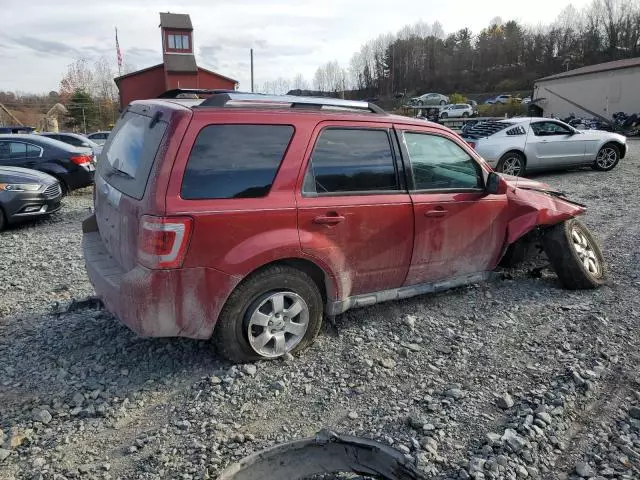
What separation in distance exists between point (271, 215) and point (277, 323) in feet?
2.61

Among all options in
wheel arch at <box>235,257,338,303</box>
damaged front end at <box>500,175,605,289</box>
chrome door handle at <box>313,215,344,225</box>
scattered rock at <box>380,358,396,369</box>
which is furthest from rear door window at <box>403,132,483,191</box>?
scattered rock at <box>380,358,396,369</box>

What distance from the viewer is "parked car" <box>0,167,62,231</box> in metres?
8.11

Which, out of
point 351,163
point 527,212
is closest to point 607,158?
point 527,212

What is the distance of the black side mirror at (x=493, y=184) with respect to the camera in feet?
14.8

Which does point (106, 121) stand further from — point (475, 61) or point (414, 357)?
point (475, 61)

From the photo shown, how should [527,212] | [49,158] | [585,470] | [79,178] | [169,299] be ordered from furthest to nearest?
1. [79,178]
2. [49,158]
3. [527,212]
4. [169,299]
5. [585,470]

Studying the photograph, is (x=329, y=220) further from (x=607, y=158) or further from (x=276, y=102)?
(x=607, y=158)

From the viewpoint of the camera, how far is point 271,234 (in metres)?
3.32

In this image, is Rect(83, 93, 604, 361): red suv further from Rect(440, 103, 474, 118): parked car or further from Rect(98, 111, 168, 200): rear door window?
Rect(440, 103, 474, 118): parked car

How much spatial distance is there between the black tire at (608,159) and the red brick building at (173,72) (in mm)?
36110

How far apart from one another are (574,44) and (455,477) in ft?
299

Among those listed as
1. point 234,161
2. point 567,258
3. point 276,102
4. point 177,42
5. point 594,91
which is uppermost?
point 177,42

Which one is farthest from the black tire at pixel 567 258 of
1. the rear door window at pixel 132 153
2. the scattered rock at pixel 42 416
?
the scattered rock at pixel 42 416

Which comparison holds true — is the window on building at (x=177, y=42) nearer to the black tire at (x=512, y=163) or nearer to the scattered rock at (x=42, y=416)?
the black tire at (x=512, y=163)
